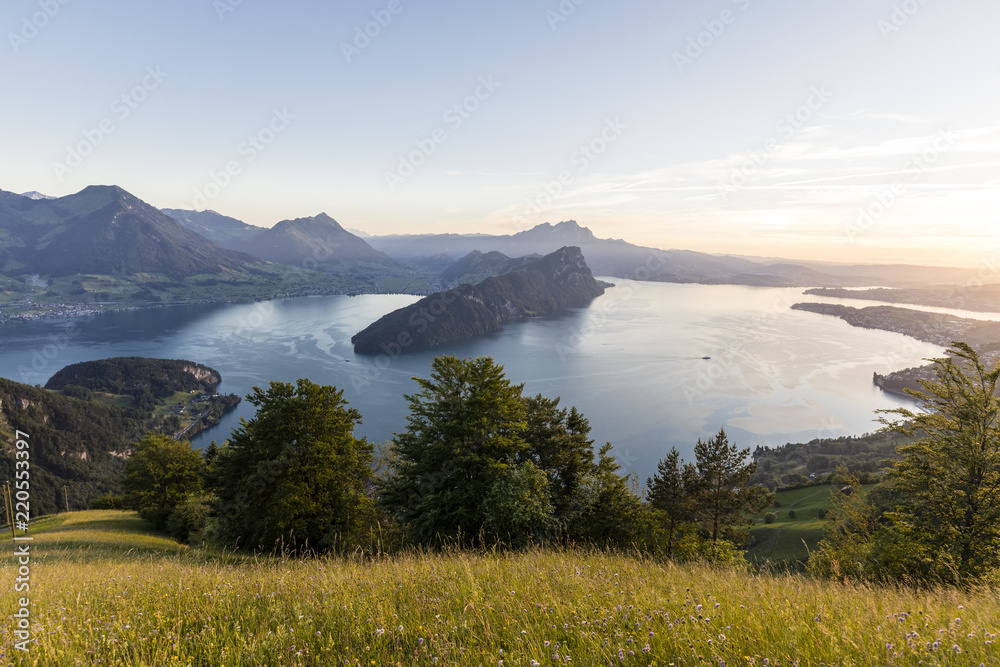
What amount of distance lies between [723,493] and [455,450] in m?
23.2

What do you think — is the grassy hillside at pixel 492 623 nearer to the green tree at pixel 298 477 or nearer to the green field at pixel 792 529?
the green tree at pixel 298 477

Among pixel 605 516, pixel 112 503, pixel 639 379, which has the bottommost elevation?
pixel 639 379

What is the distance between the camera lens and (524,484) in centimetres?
2020

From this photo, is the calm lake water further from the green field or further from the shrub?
the shrub

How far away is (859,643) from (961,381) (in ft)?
56.9

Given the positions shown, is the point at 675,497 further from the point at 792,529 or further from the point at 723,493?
the point at 792,529

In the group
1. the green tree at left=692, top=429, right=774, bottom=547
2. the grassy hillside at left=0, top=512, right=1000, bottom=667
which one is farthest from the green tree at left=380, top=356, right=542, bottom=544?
the green tree at left=692, top=429, right=774, bottom=547

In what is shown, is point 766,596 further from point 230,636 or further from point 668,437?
point 668,437

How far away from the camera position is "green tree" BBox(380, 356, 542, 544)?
20.9m

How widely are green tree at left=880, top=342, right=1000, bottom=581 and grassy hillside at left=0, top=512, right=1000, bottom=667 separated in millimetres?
11460

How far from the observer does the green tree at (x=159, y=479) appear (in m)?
36.5

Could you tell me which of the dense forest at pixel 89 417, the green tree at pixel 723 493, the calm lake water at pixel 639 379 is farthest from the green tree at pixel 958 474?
the dense forest at pixel 89 417

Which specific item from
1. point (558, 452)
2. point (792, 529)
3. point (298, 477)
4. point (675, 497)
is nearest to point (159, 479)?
point (298, 477)

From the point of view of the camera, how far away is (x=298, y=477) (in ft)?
73.4
